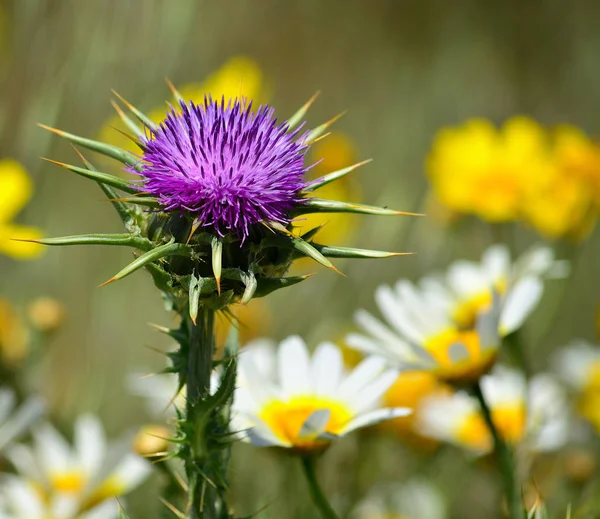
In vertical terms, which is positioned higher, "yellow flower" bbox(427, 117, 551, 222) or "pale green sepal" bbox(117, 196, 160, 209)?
"yellow flower" bbox(427, 117, 551, 222)

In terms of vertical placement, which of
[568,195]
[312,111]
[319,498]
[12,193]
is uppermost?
[312,111]

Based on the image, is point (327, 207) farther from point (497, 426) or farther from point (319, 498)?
point (497, 426)

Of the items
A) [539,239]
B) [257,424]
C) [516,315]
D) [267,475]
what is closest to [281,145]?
[257,424]

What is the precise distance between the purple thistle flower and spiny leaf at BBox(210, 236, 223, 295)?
0.02 metres

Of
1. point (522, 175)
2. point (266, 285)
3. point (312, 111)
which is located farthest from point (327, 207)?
point (312, 111)

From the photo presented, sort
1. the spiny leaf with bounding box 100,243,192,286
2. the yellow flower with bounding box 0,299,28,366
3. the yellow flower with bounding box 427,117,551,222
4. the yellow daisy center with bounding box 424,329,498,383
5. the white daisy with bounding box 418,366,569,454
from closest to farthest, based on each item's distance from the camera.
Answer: the spiny leaf with bounding box 100,243,192,286 < the yellow daisy center with bounding box 424,329,498,383 < the white daisy with bounding box 418,366,569,454 < the yellow flower with bounding box 0,299,28,366 < the yellow flower with bounding box 427,117,551,222

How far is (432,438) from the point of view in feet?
7.16

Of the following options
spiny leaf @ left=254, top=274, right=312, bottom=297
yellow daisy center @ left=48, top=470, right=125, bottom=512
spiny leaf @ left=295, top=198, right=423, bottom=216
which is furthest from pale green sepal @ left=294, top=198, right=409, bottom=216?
yellow daisy center @ left=48, top=470, right=125, bottom=512

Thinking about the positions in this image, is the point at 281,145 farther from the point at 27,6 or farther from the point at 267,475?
the point at 267,475

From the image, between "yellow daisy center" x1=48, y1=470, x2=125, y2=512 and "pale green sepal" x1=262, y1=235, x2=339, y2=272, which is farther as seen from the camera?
"yellow daisy center" x1=48, y1=470, x2=125, y2=512

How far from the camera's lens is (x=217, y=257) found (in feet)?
3.53

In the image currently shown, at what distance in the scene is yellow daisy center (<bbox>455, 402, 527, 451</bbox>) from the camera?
1991mm

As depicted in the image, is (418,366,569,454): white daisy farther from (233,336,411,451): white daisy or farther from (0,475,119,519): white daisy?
(0,475,119,519): white daisy

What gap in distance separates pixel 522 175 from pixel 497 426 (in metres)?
1.08
